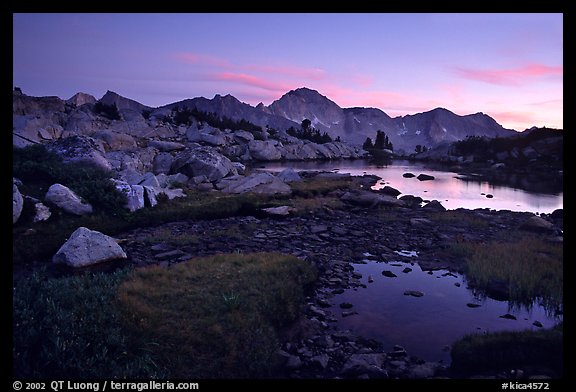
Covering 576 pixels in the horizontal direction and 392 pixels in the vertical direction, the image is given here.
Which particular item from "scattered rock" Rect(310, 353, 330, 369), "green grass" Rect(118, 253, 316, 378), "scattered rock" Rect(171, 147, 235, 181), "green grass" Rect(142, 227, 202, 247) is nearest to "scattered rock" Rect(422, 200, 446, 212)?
"green grass" Rect(118, 253, 316, 378)

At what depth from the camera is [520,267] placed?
13.5 metres

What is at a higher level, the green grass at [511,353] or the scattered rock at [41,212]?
the scattered rock at [41,212]

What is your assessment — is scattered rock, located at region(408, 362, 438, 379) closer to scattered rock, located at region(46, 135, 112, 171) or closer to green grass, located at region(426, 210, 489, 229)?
green grass, located at region(426, 210, 489, 229)

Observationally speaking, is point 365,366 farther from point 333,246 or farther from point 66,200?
A: point 66,200

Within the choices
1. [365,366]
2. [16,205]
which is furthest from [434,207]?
[16,205]

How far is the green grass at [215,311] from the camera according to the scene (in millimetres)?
7410

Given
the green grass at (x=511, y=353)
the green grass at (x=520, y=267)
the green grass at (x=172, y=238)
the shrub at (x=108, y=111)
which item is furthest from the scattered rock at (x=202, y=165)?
the shrub at (x=108, y=111)

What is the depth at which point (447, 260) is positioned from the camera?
1539cm

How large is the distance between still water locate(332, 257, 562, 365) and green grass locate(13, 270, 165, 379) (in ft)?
17.5

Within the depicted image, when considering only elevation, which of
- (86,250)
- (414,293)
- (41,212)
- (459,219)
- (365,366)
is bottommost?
(414,293)

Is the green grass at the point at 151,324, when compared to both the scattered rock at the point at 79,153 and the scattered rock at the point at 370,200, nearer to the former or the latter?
A: the scattered rock at the point at 370,200

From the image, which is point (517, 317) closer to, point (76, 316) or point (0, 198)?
point (76, 316)

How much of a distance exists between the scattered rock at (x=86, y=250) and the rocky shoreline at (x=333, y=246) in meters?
0.91

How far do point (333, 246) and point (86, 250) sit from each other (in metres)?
9.93
